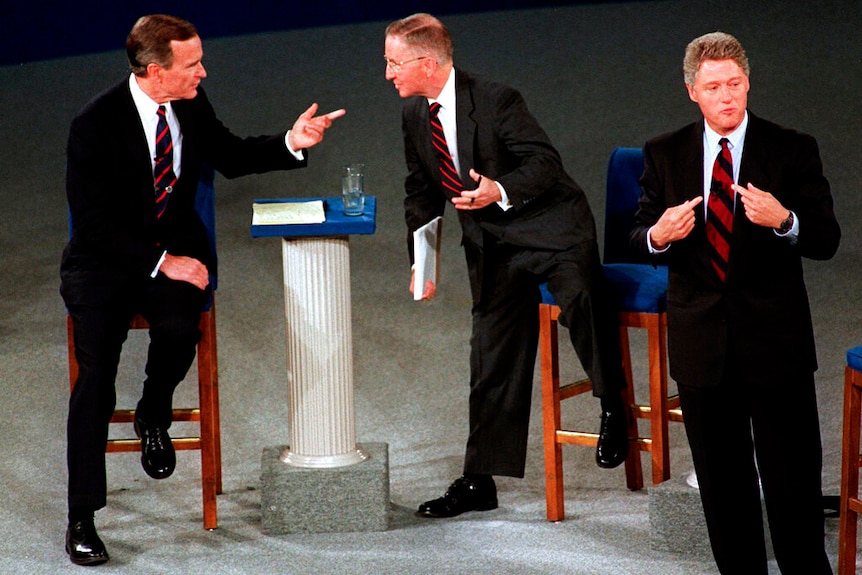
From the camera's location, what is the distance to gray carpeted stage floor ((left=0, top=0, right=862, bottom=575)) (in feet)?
12.5

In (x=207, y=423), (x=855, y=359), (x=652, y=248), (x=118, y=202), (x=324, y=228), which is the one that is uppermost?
(x=118, y=202)

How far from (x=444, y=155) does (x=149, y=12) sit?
846 centimetres

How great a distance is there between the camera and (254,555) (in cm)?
374

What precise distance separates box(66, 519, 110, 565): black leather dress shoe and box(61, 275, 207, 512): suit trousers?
0.17 ft

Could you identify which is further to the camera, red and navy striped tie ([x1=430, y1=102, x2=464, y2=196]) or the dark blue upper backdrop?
the dark blue upper backdrop

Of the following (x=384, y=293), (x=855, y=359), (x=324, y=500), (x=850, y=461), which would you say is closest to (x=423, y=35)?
(x=324, y=500)

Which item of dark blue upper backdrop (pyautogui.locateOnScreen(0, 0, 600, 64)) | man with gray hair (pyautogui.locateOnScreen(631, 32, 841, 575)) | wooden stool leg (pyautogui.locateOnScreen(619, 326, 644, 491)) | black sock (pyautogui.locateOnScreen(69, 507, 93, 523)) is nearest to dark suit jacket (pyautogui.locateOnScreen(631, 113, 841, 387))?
man with gray hair (pyautogui.locateOnScreen(631, 32, 841, 575))

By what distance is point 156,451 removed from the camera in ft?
12.9

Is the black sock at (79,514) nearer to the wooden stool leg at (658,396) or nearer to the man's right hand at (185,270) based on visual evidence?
the man's right hand at (185,270)

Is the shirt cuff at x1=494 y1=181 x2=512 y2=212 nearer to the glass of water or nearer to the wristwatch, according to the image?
the glass of water

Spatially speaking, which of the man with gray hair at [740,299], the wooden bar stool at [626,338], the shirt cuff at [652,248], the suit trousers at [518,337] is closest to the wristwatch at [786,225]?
the man with gray hair at [740,299]

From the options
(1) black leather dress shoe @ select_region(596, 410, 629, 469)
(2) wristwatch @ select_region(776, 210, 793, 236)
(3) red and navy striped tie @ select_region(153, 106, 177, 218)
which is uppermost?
(3) red and navy striped tie @ select_region(153, 106, 177, 218)

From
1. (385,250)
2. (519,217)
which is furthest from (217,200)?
(519,217)

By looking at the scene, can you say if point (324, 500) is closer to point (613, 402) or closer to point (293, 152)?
point (613, 402)
